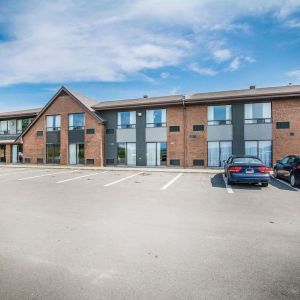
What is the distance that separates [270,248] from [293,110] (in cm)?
1819

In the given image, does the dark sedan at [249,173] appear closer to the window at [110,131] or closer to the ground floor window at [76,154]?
the window at [110,131]

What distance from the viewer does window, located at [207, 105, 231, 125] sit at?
20.6 metres

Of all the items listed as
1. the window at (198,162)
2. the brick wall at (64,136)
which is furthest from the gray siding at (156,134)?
the brick wall at (64,136)

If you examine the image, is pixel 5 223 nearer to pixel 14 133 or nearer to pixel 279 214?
pixel 279 214

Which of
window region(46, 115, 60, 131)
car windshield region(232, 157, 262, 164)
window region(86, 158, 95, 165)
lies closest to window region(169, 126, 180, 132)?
window region(86, 158, 95, 165)

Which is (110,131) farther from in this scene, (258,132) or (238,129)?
(258,132)

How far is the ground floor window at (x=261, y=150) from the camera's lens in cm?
1950

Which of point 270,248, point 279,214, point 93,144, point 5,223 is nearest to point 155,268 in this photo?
point 270,248

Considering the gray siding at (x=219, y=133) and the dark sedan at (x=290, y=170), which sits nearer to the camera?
the dark sedan at (x=290, y=170)

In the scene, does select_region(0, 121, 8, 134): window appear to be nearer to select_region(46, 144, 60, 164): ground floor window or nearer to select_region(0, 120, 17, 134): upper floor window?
select_region(0, 120, 17, 134): upper floor window

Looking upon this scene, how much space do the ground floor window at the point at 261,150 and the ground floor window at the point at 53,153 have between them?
62.3 feet

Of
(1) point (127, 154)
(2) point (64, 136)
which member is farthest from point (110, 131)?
(2) point (64, 136)

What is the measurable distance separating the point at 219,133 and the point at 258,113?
3566 millimetres

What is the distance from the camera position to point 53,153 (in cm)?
2548
